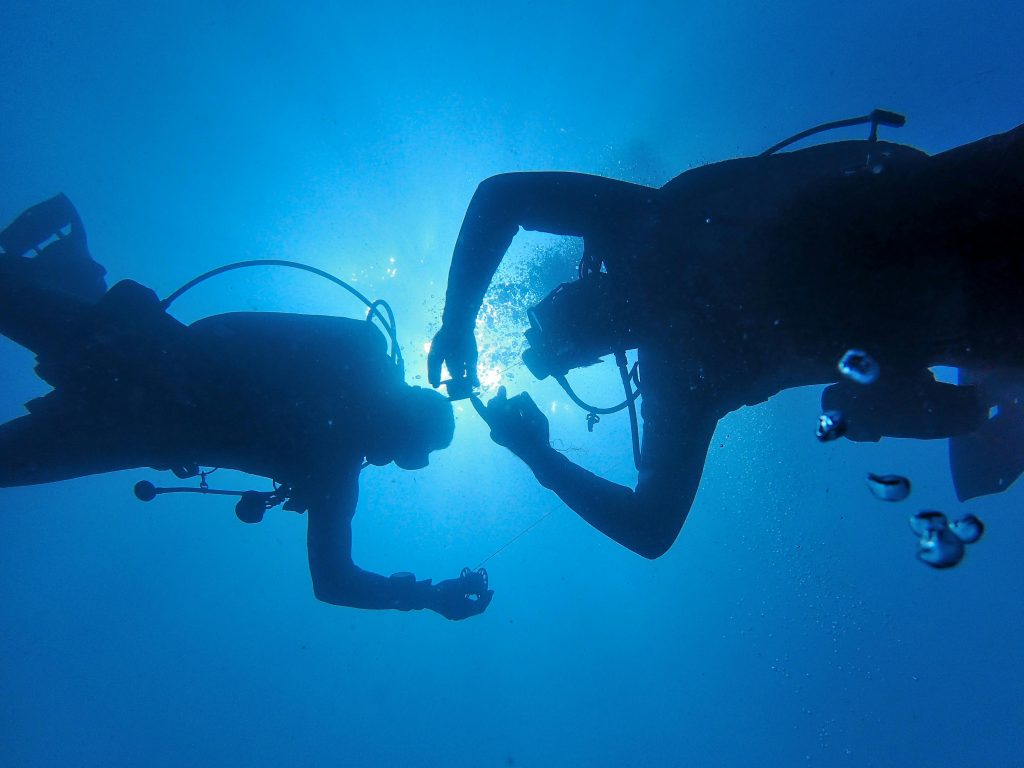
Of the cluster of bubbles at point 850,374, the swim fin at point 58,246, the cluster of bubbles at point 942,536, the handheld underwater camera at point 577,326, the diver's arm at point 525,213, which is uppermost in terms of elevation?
the swim fin at point 58,246

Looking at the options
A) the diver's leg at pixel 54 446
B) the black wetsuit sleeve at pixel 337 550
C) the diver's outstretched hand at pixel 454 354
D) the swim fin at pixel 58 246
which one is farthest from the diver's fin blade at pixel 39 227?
the diver's outstretched hand at pixel 454 354

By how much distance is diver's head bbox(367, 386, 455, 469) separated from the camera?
4367 mm

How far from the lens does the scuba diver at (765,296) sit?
224cm

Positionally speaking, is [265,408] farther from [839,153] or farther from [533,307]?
[839,153]

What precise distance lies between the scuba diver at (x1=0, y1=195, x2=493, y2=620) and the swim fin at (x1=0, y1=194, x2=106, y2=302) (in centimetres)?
22

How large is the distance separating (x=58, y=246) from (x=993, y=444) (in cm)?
734

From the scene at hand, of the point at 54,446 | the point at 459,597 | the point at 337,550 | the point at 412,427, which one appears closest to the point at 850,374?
the point at 412,427

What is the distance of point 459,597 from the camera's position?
4918mm

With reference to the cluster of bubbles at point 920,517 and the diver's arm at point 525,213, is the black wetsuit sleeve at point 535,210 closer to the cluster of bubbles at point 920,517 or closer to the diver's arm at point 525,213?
the diver's arm at point 525,213

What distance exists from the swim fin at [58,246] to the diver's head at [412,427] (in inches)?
117

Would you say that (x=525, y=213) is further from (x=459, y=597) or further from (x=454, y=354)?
(x=459, y=597)

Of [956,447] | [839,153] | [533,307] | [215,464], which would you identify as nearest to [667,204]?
[839,153]

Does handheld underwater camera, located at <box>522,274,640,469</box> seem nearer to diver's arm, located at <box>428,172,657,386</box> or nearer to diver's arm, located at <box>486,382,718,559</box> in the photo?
diver's arm, located at <box>486,382,718,559</box>

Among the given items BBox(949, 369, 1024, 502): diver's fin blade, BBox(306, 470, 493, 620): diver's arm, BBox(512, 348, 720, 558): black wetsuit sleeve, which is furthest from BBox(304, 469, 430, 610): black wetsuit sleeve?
BBox(949, 369, 1024, 502): diver's fin blade
